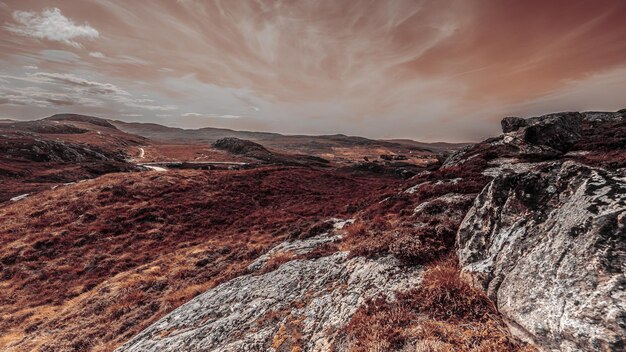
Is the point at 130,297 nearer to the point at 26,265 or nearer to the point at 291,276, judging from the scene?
the point at 291,276

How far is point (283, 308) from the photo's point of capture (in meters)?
10.9

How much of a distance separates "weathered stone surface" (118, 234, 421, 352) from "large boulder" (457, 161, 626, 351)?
2.74 m

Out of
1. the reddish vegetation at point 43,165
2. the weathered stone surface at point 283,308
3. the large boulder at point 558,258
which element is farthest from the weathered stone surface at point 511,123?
the reddish vegetation at point 43,165

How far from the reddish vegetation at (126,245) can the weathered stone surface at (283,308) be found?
3385mm

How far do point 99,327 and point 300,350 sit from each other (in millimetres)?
13673

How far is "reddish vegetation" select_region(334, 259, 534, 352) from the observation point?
657cm

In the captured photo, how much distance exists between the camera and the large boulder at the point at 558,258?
517 cm

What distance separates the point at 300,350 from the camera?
8.57 metres

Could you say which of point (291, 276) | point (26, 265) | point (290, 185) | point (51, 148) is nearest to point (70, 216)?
point (26, 265)

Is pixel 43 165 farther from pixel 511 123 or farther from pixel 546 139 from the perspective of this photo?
pixel 546 139

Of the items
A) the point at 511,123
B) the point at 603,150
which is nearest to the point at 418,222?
the point at 603,150

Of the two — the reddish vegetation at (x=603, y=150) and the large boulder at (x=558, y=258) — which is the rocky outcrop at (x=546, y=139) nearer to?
the reddish vegetation at (x=603, y=150)

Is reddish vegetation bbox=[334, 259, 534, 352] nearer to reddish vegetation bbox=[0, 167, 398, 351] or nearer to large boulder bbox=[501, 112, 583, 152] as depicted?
reddish vegetation bbox=[0, 167, 398, 351]

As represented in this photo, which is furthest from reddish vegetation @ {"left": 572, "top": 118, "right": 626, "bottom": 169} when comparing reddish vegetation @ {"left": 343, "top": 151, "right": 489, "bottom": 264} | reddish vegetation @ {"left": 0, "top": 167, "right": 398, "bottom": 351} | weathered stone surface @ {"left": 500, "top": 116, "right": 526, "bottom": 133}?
reddish vegetation @ {"left": 0, "top": 167, "right": 398, "bottom": 351}
